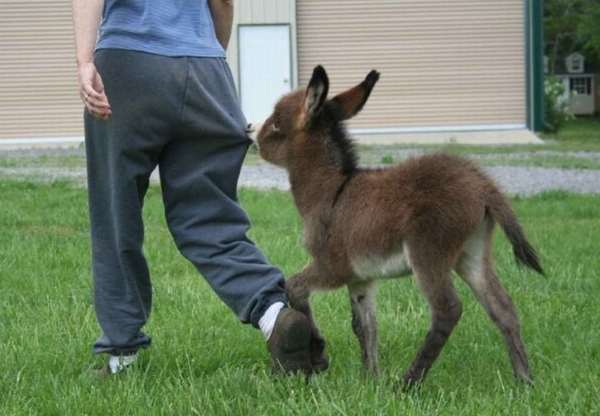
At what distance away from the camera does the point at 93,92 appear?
4.25 m

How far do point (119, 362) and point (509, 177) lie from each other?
1114cm

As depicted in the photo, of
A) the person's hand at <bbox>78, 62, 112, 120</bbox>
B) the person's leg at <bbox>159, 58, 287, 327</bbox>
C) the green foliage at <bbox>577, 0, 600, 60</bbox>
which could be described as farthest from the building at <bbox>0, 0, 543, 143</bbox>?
the person's hand at <bbox>78, 62, 112, 120</bbox>

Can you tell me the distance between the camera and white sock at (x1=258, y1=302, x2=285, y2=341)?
452 centimetres

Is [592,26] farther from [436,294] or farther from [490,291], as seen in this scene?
[436,294]

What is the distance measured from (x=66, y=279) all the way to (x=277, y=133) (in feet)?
8.91

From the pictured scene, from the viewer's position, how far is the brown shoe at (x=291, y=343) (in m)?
4.41

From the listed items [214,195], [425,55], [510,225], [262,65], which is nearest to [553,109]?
[425,55]

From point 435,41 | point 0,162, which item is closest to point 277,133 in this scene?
point 0,162

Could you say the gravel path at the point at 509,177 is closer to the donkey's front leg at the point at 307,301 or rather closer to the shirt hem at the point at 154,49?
→ the donkey's front leg at the point at 307,301

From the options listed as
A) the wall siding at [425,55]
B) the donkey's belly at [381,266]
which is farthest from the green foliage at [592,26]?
the donkey's belly at [381,266]

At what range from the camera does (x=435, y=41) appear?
2667cm

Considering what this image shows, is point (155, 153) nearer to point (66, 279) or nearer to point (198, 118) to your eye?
point (198, 118)

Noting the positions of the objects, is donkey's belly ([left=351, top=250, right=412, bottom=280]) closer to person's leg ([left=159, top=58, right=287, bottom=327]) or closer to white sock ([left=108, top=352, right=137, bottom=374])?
person's leg ([left=159, top=58, right=287, bottom=327])

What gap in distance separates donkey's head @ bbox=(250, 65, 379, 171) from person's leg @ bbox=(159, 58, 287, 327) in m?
0.15
